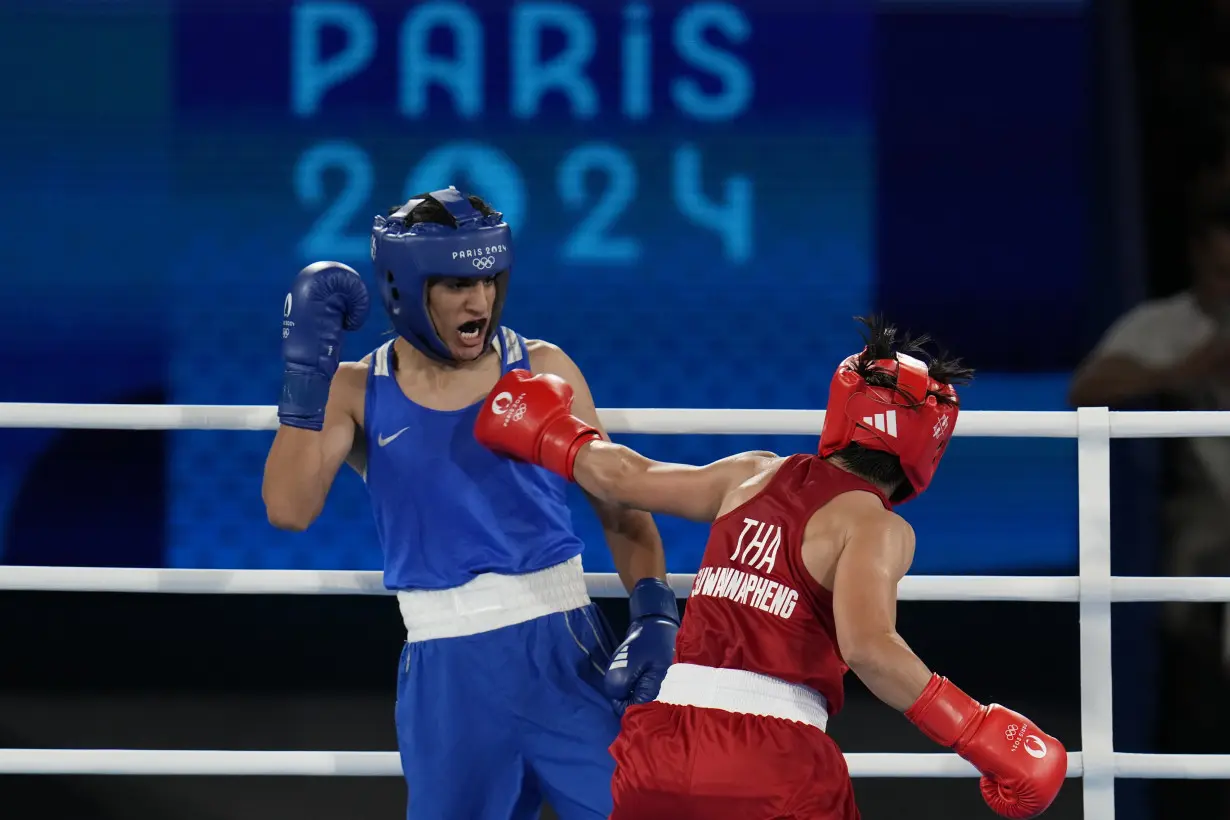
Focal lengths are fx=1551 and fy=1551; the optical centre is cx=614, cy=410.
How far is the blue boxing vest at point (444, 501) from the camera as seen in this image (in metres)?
2.16

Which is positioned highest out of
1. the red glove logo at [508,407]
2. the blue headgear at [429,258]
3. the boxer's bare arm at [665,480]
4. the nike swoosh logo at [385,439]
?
the blue headgear at [429,258]

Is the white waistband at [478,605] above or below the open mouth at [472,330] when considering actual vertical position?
below

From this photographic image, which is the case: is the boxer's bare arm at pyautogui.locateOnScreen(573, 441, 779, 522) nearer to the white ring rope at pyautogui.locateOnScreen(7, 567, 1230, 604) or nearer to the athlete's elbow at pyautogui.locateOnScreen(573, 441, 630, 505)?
the athlete's elbow at pyautogui.locateOnScreen(573, 441, 630, 505)

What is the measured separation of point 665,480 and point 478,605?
0.32 meters

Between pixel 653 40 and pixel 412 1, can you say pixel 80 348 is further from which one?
pixel 653 40

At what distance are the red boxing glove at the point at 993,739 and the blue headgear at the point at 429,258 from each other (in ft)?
2.68

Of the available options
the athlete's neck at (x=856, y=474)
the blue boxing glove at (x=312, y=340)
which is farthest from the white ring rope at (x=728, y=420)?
the athlete's neck at (x=856, y=474)

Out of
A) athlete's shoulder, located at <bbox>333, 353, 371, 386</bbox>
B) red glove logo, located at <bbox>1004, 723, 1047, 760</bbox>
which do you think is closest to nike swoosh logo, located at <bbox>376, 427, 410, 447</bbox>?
athlete's shoulder, located at <bbox>333, 353, 371, 386</bbox>

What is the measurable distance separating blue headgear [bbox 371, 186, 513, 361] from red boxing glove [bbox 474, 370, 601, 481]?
0.36 feet

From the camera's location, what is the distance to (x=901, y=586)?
2.44 meters

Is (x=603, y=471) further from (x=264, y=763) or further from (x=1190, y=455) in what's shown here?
(x=1190, y=455)

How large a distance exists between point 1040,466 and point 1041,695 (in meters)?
0.85

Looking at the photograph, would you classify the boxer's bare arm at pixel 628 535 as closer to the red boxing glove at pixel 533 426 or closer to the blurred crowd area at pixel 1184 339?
the red boxing glove at pixel 533 426

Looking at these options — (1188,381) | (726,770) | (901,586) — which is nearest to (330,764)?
(726,770)
